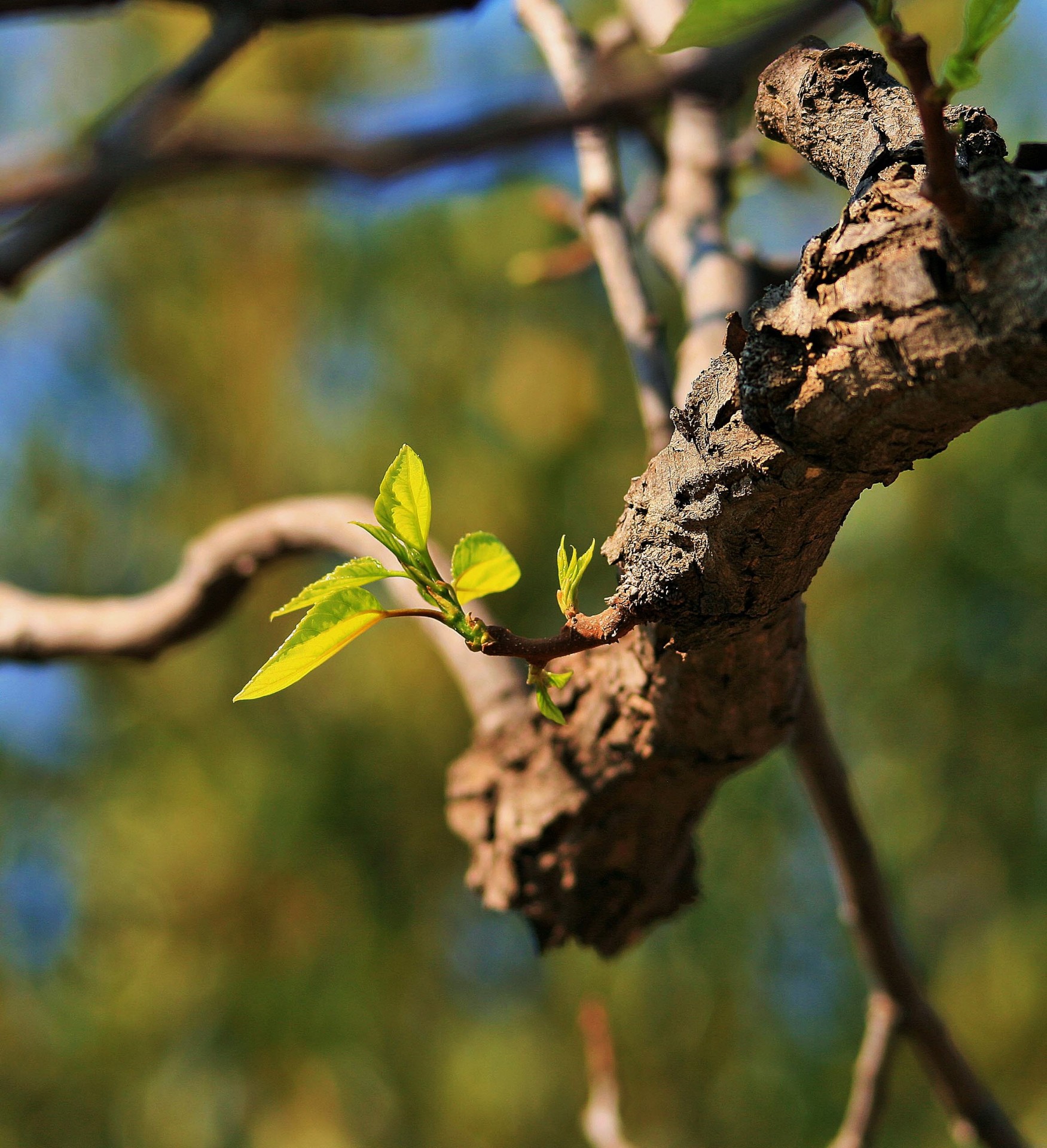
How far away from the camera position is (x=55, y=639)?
38.0 inches

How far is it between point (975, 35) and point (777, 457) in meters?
0.16

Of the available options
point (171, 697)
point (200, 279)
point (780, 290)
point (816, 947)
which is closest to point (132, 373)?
point (200, 279)

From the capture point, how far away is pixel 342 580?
41 centimetres

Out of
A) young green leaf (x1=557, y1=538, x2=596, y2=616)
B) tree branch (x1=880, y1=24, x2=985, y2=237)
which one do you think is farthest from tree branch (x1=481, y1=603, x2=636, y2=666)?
tree branch (x1=880, y1=24, x2=985, y2=237)

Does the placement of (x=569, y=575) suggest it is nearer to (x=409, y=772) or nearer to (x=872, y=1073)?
(x=872, y=1073)

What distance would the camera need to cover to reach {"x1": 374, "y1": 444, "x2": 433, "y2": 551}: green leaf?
0.42 meters

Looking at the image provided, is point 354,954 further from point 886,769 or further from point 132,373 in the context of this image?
point 132,373

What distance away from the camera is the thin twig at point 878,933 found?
83 centimetres

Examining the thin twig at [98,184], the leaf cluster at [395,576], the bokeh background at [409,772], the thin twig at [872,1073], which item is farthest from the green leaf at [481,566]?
the bokeh background at [409,772]

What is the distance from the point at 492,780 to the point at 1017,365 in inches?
20.1

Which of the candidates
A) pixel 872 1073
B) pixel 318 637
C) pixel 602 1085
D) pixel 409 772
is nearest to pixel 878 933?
pixel 872 1073

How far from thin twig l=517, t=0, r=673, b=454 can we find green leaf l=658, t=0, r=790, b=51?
51 centimetres

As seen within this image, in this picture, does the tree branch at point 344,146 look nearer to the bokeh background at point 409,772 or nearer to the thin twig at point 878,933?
the thin twig at point 878,933

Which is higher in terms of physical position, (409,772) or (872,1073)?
(872,1073)
